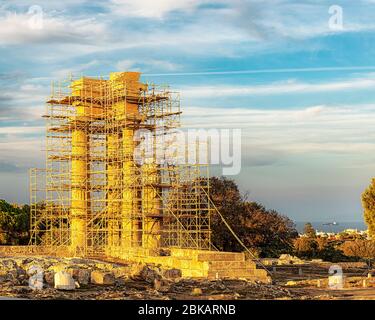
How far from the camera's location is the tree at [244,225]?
4856 centimetres

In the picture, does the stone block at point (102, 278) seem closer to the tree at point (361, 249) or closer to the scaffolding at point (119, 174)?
the scaffolding at point (119, 174)

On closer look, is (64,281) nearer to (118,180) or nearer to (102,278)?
(102,278)

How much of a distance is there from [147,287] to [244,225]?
25484 millimetres

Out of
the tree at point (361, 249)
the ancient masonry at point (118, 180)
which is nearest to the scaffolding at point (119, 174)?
the ancient masonry at point (118, 180)

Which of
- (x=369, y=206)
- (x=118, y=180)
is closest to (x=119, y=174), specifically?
(x=118, y=180)

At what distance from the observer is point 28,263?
1206 inches

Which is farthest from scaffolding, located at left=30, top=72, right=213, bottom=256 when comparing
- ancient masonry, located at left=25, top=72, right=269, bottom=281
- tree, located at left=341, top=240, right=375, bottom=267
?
tree, located at left=341, top=240, right=375, bottom=267

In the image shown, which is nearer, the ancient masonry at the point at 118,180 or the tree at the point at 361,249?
the ancient masonry at the point at 118,180

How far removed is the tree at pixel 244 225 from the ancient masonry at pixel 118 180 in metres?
4.80

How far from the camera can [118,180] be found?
1578 inches

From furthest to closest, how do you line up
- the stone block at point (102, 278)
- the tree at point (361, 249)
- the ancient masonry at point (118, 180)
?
1. the tree at point (361, 249)
2. the ancient masonry at point (118, 180)
3. the stone block at point (102, 278)

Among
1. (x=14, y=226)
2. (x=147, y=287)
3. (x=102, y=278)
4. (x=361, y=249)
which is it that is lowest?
(x=361, y=249)
